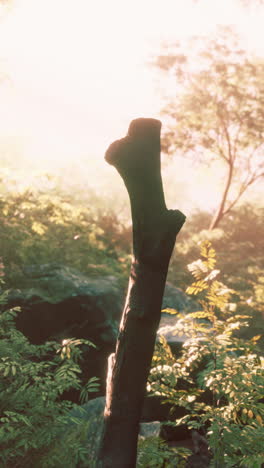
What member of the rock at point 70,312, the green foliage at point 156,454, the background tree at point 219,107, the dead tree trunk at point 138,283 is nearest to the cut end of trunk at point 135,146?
the dead tree trunk at point 138,283

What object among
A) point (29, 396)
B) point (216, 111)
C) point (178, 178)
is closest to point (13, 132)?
point (178, 178)

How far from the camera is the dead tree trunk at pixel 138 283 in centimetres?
271

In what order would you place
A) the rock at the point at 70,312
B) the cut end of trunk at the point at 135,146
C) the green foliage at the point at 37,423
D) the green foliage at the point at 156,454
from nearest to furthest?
the cut end of trunk at the point at 135,146 → the green foliage at the point at 156,454 → the green foliage at the point at 37,423 → the rock at the point at 70,312

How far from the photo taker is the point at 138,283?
9.55ft

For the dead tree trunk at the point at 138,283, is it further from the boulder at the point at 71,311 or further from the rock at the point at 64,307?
the rock at the point at 64,307

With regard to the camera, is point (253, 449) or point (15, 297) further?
point (15, 297)

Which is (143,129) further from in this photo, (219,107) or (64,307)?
(219,107)

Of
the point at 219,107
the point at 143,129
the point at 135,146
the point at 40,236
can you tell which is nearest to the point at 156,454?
the point at 135,146

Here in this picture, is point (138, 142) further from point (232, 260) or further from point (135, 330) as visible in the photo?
point (232, 260)

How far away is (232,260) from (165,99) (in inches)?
370

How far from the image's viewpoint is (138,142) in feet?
8.86

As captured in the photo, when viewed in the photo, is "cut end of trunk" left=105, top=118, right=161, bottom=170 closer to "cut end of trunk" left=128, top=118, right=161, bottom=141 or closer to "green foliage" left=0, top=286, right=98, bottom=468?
"cut end of trunk" left=128, top=118, right=161, bottom=141

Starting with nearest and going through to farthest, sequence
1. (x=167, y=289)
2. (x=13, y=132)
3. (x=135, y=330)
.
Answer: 1. (x=135, y=330)
2. (x=167, y=289)
3. (x=13, y=132)

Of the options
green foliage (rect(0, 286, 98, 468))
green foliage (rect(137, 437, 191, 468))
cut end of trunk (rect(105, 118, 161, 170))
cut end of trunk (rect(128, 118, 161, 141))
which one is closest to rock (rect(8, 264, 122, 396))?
green foliage (rect(0, 286, 98, 468))
